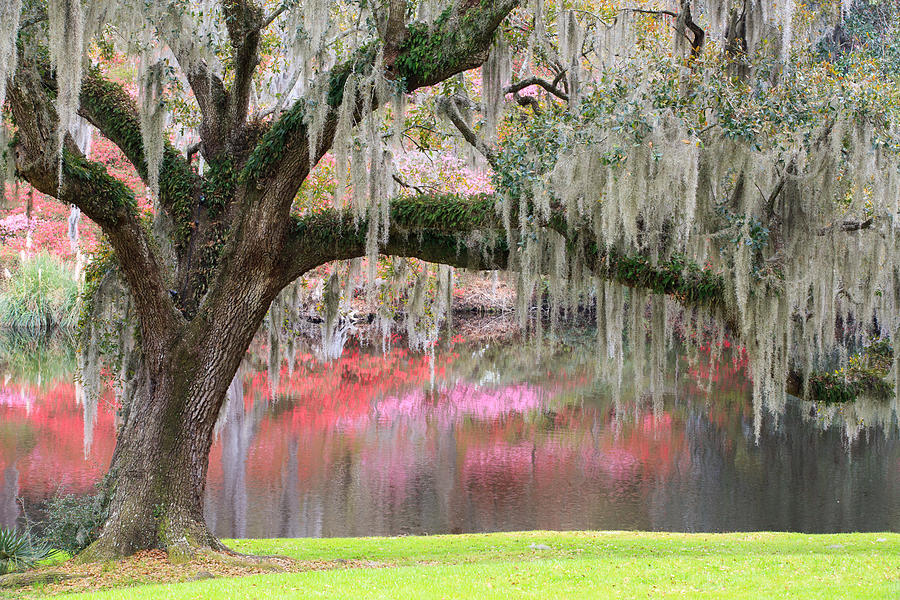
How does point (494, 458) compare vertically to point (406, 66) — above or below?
below

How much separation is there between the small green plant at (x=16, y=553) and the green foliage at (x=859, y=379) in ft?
23.3

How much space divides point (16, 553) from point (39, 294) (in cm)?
2105

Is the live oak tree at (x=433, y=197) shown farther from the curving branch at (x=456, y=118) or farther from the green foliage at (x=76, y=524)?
the green foliage at (x=76, y=524)

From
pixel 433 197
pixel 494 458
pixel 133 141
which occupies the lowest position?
pixel 494 458

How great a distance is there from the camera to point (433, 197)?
725 centimetres

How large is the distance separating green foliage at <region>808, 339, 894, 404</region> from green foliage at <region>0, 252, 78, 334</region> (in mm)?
21502

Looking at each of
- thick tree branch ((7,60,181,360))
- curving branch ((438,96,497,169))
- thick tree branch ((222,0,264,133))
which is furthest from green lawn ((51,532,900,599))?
thick tree branch ((222,0,264,133))

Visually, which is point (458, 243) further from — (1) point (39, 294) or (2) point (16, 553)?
(1) point (39, 294)

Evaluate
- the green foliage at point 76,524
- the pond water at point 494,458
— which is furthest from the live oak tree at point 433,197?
the pond water at point 494,458

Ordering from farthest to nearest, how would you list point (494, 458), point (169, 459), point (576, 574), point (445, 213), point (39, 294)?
1. point (39, 294)
2. point (494, 458)
3. point (445, 213)
4. point (169, 459)
5. point (576, 574)

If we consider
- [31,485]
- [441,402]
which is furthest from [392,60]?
[441,402]

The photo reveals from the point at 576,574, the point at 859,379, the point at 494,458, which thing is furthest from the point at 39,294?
the point at 859,379

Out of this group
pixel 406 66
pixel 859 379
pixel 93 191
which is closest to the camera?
pixel 93 191

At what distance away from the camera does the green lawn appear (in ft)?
16.8
